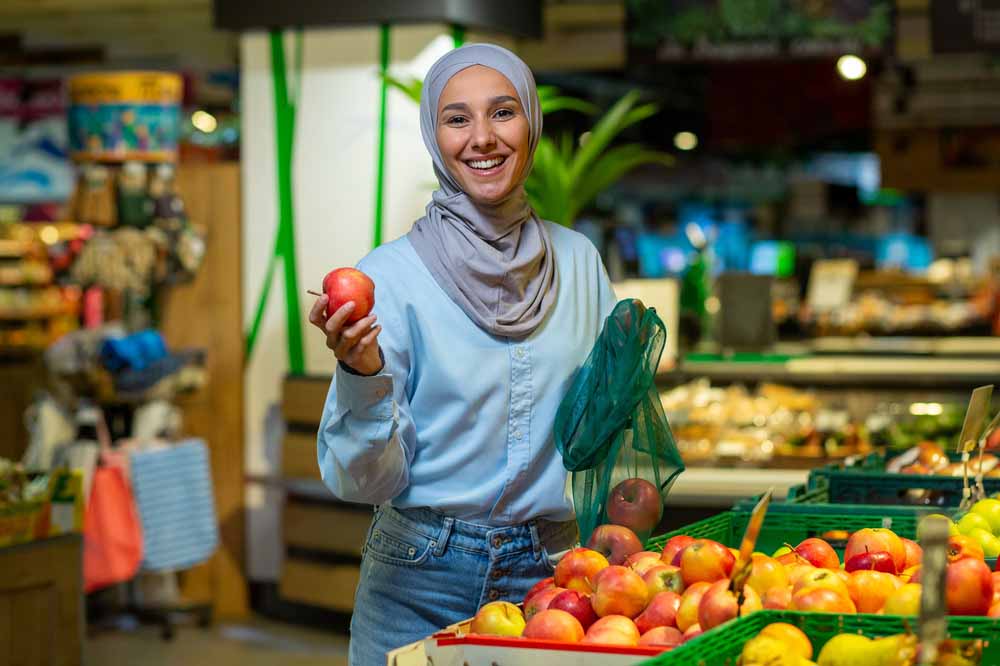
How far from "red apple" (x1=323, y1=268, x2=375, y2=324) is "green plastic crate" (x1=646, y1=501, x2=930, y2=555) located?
873mm

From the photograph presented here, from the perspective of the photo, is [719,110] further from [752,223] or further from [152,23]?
[752,223]

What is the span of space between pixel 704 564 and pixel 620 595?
0.48ft

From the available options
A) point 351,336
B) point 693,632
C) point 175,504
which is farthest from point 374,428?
point 175,504

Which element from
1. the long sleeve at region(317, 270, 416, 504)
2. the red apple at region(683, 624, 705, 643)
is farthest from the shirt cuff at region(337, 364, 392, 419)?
the red apple at region(683, 624, 705, 643)

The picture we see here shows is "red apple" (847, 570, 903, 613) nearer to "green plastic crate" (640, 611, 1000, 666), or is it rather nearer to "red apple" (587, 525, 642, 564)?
"green plastic crate" (640, 611, 1000, 666)

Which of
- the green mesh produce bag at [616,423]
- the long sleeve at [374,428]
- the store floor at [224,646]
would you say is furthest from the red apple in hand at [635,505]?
the store floor at [224,646]

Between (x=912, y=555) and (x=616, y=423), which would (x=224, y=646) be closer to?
(x=616, y=423)

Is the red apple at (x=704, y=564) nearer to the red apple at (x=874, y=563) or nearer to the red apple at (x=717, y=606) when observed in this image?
Answer: the red apple at (x=717, y=606)

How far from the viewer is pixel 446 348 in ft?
8.24

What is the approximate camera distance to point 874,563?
2320 mm

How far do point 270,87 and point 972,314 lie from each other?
5.56 meters

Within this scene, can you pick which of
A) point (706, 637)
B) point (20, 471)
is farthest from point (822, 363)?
point (706, 637)

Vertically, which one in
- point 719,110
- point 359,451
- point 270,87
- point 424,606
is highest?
point 719,110

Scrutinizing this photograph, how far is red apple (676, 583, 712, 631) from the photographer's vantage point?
6.49 ft
